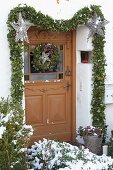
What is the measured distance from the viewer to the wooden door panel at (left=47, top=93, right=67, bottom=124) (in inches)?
330

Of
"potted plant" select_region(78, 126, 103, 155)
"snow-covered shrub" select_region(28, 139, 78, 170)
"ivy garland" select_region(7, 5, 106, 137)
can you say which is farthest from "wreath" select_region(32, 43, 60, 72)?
"snow-covered shrub" select_region(28, 139, 78, 170)

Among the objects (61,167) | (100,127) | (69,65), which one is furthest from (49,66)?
(61,167)

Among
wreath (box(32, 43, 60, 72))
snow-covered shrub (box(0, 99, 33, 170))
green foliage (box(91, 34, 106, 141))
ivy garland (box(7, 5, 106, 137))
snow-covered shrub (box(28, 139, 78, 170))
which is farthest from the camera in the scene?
green foliage (box(91, 34, 106, 141))

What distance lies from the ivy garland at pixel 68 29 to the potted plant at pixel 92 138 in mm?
431

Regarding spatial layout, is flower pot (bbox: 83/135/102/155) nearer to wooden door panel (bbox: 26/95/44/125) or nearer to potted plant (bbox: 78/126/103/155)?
potted plant (bbox: 78/126/103/155)

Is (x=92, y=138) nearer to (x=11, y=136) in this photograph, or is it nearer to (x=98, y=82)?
(x=98, y=82)

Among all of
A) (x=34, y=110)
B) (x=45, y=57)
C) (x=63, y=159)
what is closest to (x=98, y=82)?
(x=45, y=57)

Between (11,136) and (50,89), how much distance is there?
144 inches

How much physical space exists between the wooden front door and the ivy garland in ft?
1.51

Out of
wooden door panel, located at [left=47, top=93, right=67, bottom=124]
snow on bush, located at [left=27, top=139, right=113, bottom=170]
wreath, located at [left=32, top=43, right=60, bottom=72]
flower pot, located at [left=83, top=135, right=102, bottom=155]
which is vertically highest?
Result: wreath, located at [left=32, top=43, right=60, bottom=72]

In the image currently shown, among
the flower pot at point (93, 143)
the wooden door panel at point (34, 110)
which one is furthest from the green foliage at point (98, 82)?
the wooden door panel at point (34, 110)

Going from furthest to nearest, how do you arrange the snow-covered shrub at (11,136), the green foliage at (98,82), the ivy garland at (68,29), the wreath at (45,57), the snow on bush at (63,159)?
1. the green foliage at (98,82)
2. the wreath at (45,57)
3. the ivy garland at (68,29)
4. the snow on bush at (63,159)
5. the snow-covered shrub at (11,136)

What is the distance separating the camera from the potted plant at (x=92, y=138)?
7848 millimetres

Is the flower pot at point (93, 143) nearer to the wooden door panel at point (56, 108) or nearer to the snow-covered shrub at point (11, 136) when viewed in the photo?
the wooden door panel at point (56, 108)
